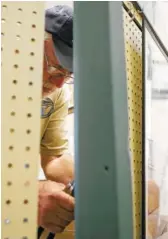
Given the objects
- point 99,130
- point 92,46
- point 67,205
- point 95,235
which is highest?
point 92,46

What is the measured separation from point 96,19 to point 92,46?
5 centimetres

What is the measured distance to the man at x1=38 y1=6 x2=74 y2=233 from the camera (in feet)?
2.83

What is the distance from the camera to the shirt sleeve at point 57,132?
1380 millimetres

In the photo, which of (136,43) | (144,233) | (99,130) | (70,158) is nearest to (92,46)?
(99,130)

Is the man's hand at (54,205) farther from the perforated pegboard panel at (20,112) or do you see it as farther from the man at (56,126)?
the perforated pegboard panel at (20,112)

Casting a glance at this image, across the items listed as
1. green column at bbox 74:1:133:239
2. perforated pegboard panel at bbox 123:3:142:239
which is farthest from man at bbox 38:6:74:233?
green column at bbox 74:1:133:239

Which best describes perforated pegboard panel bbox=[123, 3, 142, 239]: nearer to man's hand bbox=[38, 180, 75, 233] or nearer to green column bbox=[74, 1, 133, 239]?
green column bbox=[74, 1, 133, 239]

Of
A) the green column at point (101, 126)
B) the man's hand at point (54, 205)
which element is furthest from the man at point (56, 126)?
the green column at point (101, 126)

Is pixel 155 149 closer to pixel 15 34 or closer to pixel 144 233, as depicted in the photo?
pixel 144 233

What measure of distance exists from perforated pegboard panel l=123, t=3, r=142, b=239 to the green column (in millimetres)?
187

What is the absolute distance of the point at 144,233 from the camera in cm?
64

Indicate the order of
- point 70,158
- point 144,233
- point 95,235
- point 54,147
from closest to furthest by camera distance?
point 95,235
point 144,233
point 70,158
point 54,147

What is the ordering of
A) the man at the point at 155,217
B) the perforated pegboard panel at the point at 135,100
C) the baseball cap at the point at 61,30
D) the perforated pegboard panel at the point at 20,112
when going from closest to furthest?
1. the perforated pegboard panel at the point at 20,112
2. the perforated pegboard panel at the point at 135,100
3. the man at the point at 155,217
4. the baseball cap at the point at 61,30

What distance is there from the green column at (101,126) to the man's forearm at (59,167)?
0.71 m
